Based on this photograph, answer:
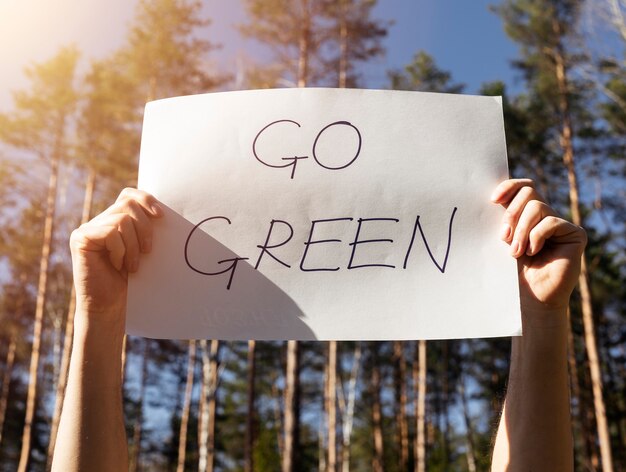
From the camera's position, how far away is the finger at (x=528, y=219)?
1.21 metres

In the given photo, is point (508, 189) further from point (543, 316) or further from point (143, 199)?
point (143, 199)

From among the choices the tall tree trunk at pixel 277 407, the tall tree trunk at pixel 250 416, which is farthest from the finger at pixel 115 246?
the tall tree trunk at pixel 277 407

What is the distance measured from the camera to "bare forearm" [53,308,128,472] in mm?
1097

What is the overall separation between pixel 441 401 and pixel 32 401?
20.8 metres

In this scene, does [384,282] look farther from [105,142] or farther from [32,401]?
[105,142]

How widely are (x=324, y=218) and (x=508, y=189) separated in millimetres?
513

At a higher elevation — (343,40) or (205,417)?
(343,40)

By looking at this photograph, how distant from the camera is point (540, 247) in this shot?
3.98ft

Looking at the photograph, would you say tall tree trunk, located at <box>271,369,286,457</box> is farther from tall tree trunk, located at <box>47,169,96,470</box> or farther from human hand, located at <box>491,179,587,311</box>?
human hand, located at <box>491,179,587,311</box>

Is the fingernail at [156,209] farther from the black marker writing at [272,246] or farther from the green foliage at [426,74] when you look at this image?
the green foliage at [426,74]

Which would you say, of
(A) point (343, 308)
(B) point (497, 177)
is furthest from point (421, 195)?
(A) point (343, 308)

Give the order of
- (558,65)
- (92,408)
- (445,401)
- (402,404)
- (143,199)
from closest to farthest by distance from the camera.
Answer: (92,408) < (143,199) < (558,65) < (402,404) < (445,401)

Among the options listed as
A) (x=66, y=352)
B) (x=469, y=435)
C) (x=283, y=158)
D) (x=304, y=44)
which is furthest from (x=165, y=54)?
(x=469, y=435)

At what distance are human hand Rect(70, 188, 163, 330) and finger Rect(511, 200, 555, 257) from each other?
0.99 metres
